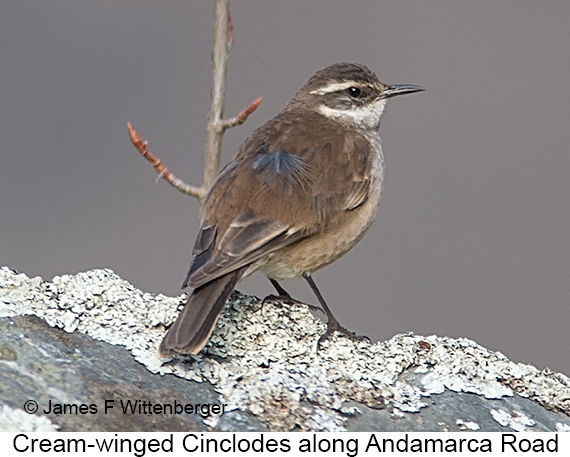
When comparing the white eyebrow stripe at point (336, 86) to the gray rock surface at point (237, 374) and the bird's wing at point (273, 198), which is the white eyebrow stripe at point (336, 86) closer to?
the bird's wing at point (273, 198)

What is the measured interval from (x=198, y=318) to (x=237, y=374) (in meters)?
0.44

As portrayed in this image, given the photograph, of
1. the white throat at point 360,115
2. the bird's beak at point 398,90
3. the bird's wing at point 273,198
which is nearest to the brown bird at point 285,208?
the bird's wing at point 273,198

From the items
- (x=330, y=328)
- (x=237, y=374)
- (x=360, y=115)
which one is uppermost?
(x=360, y=115)

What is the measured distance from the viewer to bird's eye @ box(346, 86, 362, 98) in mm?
6406

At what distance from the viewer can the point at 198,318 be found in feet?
12.6

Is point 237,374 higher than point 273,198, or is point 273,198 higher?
point 273,198

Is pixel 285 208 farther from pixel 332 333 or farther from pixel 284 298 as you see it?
pixel 332 333

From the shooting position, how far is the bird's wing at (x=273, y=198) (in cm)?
448

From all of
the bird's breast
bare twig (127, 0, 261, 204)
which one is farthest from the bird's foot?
bare twig (127, 0, 261, 204)

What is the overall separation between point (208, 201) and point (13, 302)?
4.88ft

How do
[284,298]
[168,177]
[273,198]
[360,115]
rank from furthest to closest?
[360,115], [284,298], [273,198], [168,177]

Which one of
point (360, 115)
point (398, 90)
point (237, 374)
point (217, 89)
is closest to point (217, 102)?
point (217, 89)

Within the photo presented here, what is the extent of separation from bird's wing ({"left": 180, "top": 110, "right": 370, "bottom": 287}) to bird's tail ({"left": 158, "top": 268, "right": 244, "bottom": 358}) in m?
0.06
